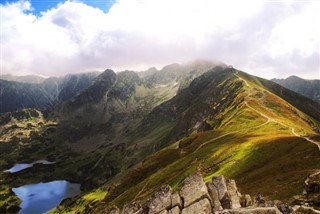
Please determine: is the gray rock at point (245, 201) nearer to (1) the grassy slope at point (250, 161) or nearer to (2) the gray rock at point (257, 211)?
(2) the gray rock at point (257, 211)

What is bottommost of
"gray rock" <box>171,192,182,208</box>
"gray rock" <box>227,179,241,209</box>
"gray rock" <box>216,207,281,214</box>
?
"gray rock" <box>216,207,281,214</box>

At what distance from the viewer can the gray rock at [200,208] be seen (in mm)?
34013

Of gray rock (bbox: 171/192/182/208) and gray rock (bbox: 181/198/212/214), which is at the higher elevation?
gray rock (bbox: 171/192/182/208)

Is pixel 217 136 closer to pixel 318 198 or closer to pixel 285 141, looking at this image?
pixel 285 141

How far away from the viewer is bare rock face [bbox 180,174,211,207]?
35.9 meters

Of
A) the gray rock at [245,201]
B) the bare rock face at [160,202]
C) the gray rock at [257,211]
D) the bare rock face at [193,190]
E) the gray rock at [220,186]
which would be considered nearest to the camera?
the gray rock at [257,211]

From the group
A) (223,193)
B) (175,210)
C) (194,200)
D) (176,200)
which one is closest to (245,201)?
(223,193)

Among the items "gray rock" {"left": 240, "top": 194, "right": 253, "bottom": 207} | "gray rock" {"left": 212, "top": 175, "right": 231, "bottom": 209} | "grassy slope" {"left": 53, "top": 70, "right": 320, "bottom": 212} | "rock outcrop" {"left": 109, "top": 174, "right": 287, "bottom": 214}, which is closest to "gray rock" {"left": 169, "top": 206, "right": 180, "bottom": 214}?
"rock outcrop" {"left": 109, "top": 174, "right": 287, "bottom": 214}

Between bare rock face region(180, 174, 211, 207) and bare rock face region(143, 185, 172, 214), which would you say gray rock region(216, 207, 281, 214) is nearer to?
bare rock face region(180, 174, 211, 207)

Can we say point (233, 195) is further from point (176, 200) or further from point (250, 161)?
point (250, 161)

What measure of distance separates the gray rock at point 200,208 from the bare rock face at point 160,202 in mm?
2238

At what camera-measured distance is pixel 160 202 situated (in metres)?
36.8

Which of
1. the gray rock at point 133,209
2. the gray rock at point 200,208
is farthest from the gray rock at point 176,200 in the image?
the gray rock at point 133,209

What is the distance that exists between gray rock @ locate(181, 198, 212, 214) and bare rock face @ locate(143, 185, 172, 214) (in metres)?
2.24
